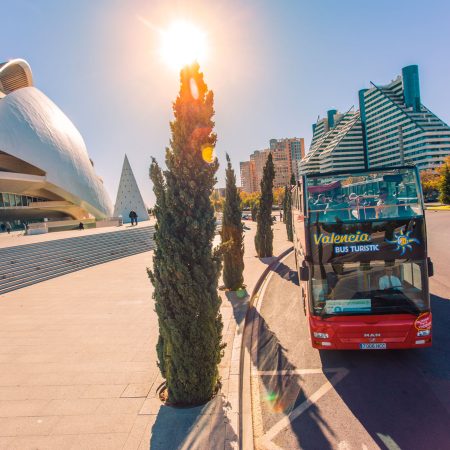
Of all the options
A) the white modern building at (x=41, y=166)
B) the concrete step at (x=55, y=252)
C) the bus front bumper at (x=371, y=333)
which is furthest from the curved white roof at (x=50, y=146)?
the bus front bumper at (x=371, y=333)

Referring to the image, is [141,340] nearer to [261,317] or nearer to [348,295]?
[261,317]

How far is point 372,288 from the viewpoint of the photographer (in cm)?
555

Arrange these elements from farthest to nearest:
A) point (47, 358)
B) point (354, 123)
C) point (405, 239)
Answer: point (354, 123), point (47, 358), point (405, 239)

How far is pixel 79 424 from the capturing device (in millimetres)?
4543

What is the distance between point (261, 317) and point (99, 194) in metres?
43.0

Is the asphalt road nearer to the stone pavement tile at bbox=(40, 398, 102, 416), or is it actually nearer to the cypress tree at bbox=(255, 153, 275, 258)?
the stone pavement tile at bbox=(40, 398, 102, 416)

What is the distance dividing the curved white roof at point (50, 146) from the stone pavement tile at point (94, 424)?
40.2 meters

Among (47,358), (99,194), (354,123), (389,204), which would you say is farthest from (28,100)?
(354,123)

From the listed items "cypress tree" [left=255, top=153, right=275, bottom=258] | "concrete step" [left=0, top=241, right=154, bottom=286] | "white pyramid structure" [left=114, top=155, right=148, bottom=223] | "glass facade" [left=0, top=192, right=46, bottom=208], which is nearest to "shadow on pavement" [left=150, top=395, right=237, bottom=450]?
"concrete step" [left=0, top=241, right=154, bottom=286]

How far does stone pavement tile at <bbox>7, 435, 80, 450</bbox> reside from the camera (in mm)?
4117

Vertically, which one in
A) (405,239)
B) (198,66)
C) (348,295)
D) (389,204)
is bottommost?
(348,295)

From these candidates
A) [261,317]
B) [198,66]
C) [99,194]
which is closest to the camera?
[198,66]

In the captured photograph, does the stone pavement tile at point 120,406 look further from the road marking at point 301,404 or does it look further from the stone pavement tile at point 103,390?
the road marking at point 301,404

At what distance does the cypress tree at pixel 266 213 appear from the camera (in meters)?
17.6
